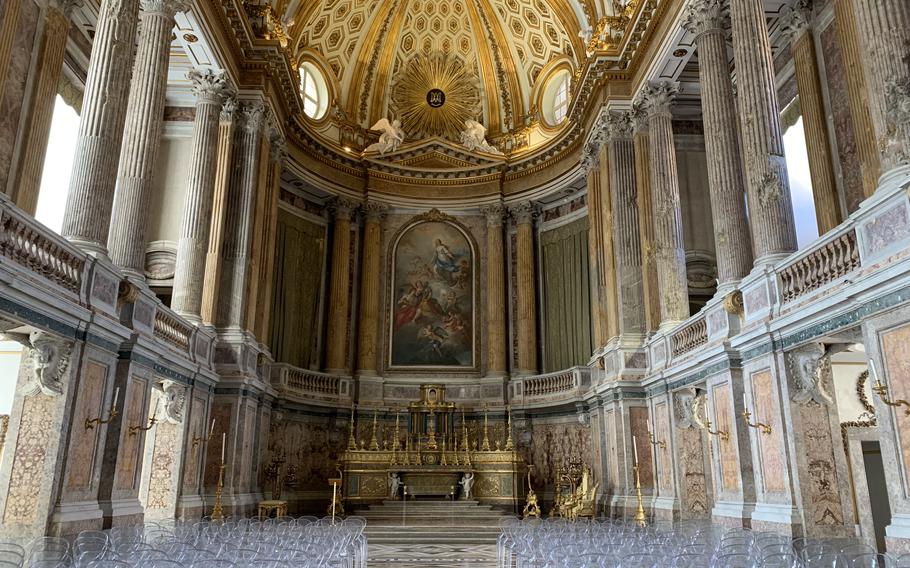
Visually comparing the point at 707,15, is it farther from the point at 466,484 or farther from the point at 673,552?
the point at 466,484

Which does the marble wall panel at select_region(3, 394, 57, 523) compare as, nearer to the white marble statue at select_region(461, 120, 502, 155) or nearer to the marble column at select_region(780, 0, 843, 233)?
the marble column at select_region(780, 0, 843, 233)

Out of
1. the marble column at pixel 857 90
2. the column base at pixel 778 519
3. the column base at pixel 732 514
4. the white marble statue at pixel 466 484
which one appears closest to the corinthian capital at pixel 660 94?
Answer: the marble column at pixel 857 90

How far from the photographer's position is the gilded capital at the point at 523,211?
81.8ft

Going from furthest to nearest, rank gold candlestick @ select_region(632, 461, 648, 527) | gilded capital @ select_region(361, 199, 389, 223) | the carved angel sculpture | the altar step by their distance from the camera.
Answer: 1. the carved angel sculpture
2. gilded capital @ select_region(361, 199, 389, 223)
3. gold candlestick @ select_region(632, 461, 648, 527)
4. the altar step

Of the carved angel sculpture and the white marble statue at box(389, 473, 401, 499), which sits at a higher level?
the carved angel sculpture

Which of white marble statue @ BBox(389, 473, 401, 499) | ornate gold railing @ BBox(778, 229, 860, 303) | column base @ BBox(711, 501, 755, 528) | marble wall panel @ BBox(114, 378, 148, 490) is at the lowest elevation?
column base @ BBox(711, 501, 755, 528)

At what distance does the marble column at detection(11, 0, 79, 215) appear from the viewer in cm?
1312

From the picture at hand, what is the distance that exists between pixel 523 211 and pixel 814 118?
11.8m

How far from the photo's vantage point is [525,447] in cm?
2230

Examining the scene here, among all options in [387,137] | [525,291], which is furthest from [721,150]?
[387,137]

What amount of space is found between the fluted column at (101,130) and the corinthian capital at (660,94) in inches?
461

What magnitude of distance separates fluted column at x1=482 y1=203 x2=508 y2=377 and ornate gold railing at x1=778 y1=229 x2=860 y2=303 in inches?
535

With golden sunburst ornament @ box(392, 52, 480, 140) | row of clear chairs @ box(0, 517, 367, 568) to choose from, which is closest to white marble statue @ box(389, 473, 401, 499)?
row of clear chairs @ box(0, 517, 367, 568)

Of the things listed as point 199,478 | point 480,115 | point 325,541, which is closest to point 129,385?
point 199,478
